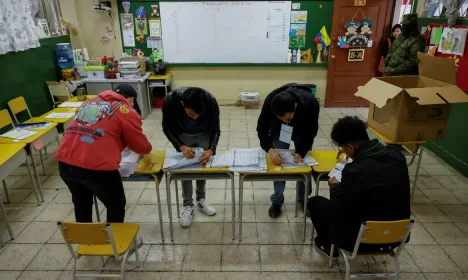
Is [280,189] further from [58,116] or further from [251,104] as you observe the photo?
[251,104]

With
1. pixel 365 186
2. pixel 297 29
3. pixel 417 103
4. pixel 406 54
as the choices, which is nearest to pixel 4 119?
pixel 365 186

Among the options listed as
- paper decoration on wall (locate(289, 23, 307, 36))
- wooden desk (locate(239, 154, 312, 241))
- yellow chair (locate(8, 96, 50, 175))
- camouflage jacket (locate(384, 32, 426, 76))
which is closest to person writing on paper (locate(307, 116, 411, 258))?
wooden desk (locate(239, 154, 312, 241))

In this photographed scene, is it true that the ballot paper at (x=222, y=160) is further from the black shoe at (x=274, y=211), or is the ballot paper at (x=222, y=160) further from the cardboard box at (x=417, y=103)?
the cardboard box at (x=417, y=103)

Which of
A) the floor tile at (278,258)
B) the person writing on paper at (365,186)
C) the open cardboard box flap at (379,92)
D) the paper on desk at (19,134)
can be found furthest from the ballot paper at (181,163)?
the paper on desk at (19,134)

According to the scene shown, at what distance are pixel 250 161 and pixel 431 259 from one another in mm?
1533

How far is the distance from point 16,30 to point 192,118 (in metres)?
3.00

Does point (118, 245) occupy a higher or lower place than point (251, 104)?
higher

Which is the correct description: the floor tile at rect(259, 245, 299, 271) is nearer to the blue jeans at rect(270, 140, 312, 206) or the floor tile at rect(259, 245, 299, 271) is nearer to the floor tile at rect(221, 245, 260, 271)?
the floor tile at rect(221, 245, 260, 271)

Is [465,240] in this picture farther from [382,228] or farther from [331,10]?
[331,10]

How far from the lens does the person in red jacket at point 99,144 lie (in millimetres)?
1923

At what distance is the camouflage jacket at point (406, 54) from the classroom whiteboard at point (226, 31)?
2.17 metres

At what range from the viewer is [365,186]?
1.70 meters

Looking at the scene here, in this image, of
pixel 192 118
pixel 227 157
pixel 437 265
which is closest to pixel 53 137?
pixel 192 118

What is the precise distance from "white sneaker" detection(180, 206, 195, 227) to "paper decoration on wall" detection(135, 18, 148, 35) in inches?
165
